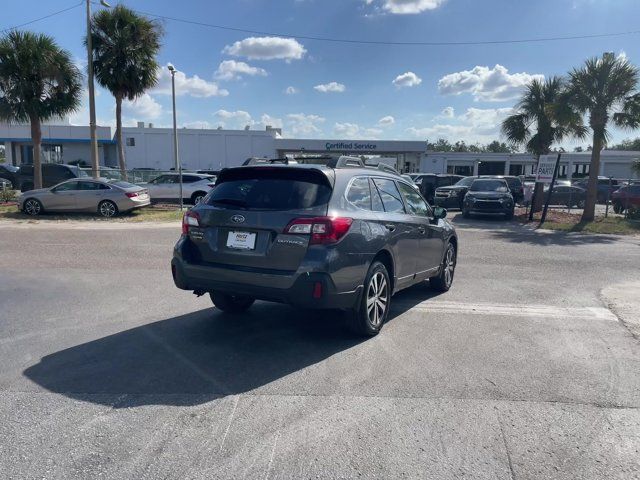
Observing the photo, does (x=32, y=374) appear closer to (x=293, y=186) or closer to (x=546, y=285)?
(x=293, y=186)

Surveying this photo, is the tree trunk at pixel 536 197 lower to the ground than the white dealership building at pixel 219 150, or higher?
lower

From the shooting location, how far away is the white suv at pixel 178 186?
21453mm

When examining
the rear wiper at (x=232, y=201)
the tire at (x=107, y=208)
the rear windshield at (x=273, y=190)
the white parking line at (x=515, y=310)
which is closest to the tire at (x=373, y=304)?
the rear windshield at (x=273, y=190)

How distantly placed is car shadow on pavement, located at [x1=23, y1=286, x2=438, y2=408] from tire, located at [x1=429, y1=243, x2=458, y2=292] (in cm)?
201

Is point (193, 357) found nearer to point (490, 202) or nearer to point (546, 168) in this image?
point (490, 202)

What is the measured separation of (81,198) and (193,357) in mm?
14654

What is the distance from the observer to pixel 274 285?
4.76 meters

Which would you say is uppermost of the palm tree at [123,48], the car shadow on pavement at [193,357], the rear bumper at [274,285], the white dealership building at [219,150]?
the palm tree at [123,48]

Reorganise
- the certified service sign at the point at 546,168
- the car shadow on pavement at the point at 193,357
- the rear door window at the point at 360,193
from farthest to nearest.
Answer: the certified service sign at the point at 546,168 → the rear door window at the point at 360,193 → the car shadow on pavement at the point at 193,357

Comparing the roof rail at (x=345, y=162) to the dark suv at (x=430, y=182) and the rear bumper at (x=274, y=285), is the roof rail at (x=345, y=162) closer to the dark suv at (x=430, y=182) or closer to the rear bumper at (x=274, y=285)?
the rear bumper at (x=274, y=285)

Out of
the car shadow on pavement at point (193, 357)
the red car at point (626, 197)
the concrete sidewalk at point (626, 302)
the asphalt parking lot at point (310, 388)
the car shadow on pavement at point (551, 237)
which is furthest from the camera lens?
the red car at point (626, 197)

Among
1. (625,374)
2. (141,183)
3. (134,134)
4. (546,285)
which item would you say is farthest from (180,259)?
(134,134)

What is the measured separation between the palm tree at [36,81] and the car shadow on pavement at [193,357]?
17.6 meters

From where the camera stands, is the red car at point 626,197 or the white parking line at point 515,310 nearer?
the white parking line at point 515,310
